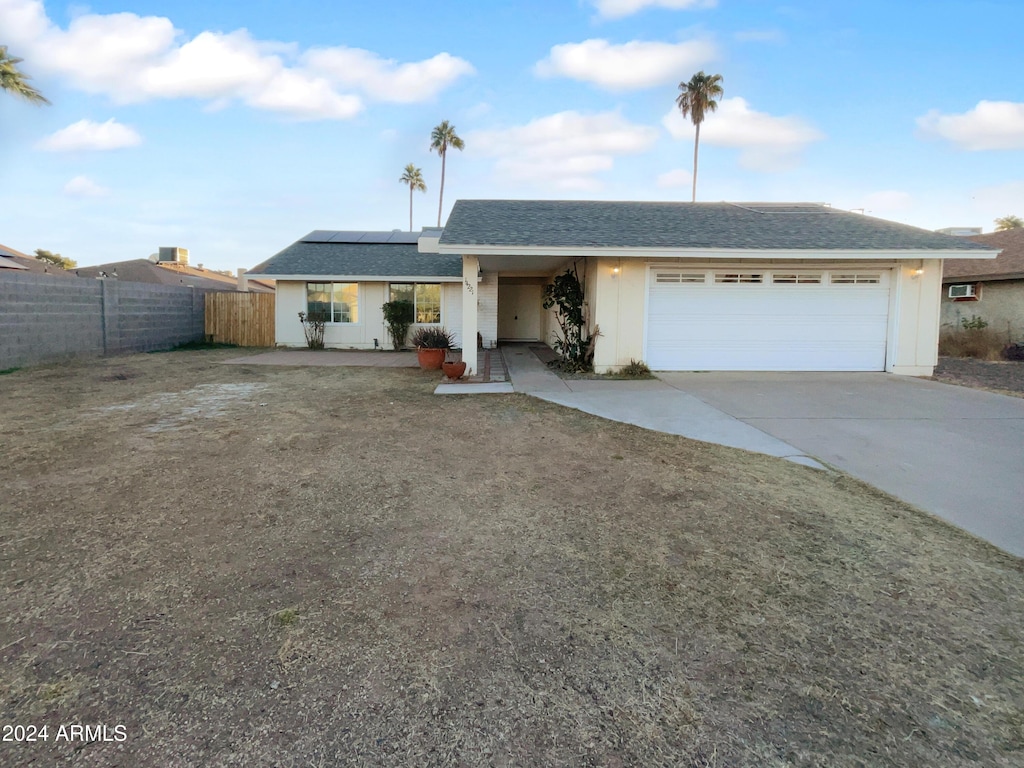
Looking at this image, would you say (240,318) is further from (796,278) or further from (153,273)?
(796,278)

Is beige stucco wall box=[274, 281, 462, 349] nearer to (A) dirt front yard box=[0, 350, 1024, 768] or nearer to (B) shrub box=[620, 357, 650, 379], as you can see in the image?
(B) shrub box=[620, 357, 650, 379]

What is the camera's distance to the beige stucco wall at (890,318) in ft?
35.9

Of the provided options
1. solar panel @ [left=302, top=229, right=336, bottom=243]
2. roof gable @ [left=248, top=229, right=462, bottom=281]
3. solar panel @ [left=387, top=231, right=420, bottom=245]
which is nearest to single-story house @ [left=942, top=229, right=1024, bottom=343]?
roof gable @ [left=248, top=229, right=462, bottom=281]

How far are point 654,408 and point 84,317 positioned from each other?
1409 cm

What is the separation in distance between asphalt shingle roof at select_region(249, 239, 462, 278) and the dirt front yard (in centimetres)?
1198

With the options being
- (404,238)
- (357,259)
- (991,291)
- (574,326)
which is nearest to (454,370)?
(574,326)

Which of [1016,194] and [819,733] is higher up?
[1016,194]

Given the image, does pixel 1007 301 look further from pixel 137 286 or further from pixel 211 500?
pixel 137 286

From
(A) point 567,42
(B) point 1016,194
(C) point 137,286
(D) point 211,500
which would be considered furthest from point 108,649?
(B) point 1016,194

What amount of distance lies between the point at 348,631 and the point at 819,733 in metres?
1.90

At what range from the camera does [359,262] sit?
1716cm

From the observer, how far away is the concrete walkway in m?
5.87

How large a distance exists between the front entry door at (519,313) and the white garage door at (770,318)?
32.0 feet

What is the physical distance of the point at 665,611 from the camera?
262 centimetres
